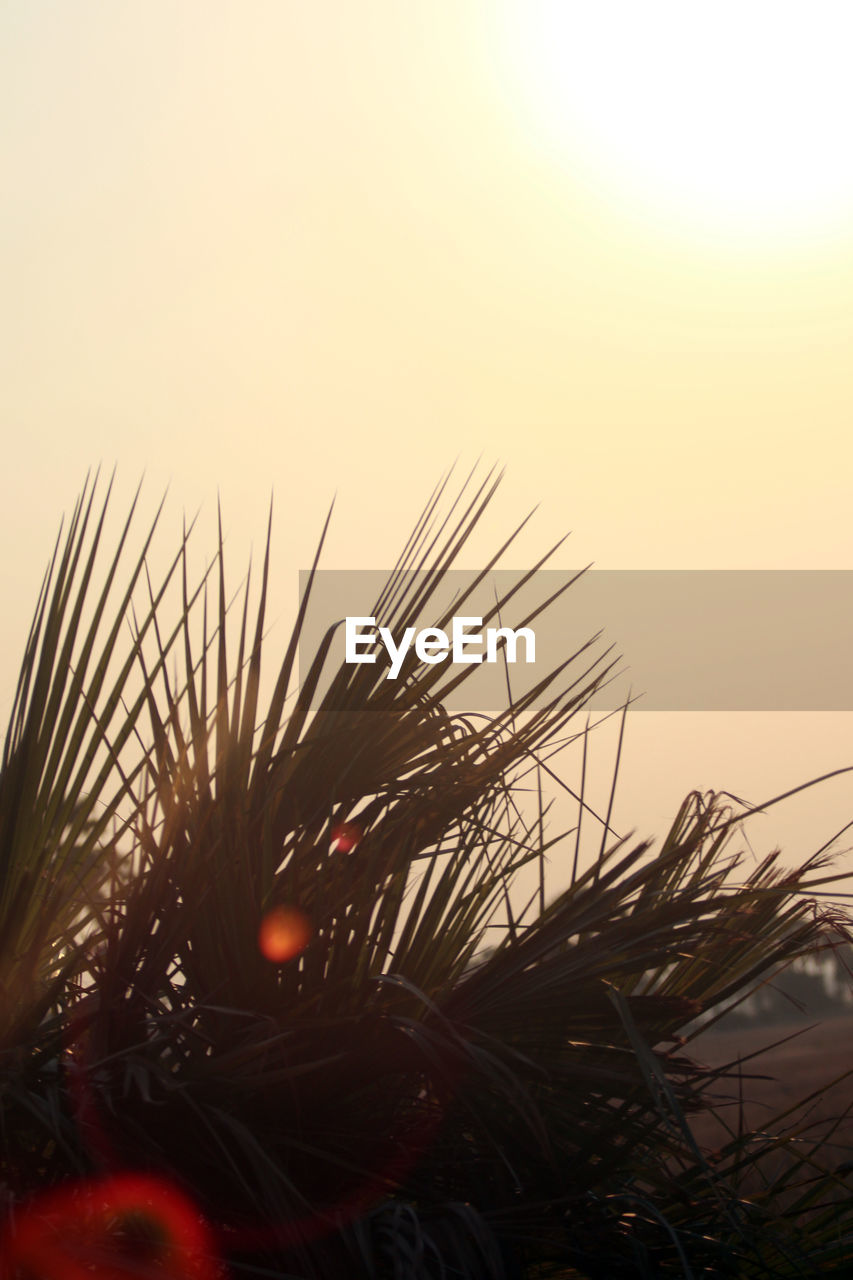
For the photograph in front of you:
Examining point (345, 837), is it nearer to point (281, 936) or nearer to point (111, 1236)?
point (281, 936)

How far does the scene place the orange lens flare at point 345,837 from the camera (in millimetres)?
2064

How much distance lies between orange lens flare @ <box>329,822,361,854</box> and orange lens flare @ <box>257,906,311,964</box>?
144mm

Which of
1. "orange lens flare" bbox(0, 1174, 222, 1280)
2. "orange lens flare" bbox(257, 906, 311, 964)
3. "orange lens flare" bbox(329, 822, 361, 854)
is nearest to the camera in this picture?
"orange lens flare" bbox(0, 1174, 222, 1280)

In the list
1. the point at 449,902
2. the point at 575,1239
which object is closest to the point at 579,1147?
the point at 575,1239

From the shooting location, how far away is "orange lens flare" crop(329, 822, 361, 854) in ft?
6.77

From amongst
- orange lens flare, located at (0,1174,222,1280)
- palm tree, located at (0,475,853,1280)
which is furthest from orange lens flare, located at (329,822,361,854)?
orange lens flare, located at (0,1174,222,1280)

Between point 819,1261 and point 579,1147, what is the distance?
400mm

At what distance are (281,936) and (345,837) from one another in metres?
0.21

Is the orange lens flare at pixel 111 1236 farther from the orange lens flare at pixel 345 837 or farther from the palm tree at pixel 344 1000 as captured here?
the orange lens flare at pixel 345 837

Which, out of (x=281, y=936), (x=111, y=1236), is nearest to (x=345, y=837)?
(x=281, y=936)

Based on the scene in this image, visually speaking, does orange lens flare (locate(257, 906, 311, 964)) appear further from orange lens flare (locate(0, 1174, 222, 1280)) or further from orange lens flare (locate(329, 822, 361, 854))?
orange lens flare (locate(0, 1174, 222, 1280))

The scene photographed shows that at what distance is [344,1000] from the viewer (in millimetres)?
1929

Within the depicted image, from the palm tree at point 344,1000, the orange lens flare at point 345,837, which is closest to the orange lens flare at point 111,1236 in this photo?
the palm tree at point 344,1000

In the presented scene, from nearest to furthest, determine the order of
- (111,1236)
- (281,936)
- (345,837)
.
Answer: (111,1236), (281,936), (345,837)
